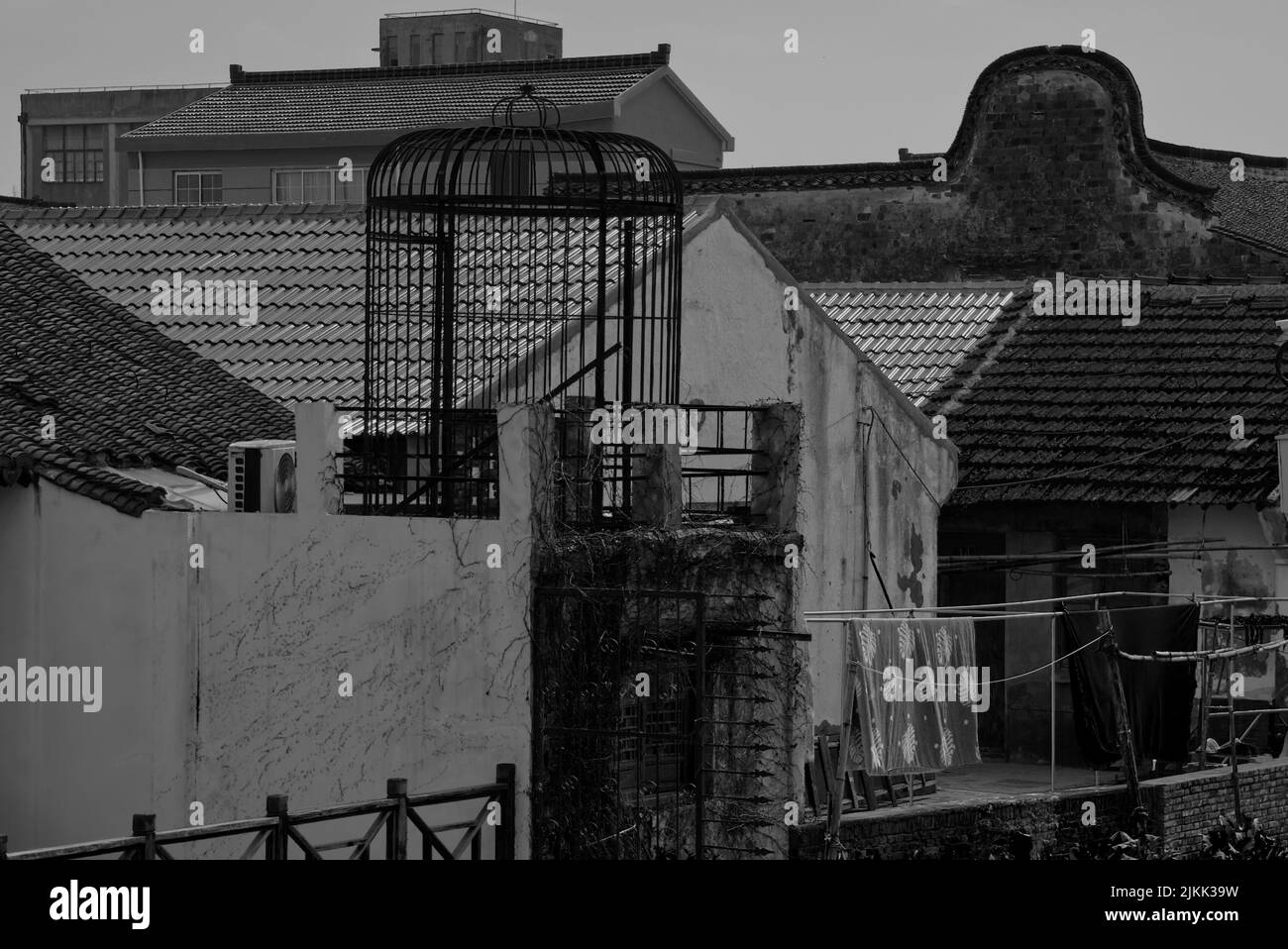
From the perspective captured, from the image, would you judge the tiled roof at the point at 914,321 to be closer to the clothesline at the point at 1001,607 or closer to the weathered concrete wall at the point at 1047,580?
the weathered concrete wall at the point at 1047,580

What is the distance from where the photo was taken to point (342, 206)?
27734 mm

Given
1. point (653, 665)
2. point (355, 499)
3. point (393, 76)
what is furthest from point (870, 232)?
point (393, 76)

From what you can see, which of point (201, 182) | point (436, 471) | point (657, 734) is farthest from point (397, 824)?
point (201, 182)

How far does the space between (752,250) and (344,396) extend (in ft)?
14.8

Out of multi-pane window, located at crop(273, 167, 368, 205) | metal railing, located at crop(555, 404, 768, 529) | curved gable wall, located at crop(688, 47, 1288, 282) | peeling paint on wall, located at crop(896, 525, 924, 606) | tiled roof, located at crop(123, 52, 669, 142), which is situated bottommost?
peeling paint on wall, located at crop(896, 525, 924, 606)

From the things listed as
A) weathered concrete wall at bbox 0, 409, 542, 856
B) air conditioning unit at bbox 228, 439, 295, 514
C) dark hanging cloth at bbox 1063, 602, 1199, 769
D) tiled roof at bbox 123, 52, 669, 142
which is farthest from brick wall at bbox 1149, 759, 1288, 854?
tiled roof at bbox 123, 52, 669, 142

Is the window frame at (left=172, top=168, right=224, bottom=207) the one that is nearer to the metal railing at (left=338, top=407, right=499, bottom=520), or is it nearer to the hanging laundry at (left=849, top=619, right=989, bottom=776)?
the hanging laundry at (left=849, top=619, right=989, bottom=776)

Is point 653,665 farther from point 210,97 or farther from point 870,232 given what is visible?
point 210,97

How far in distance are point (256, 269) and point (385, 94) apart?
3181cm

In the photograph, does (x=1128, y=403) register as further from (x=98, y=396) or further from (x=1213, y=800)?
(x=98, y=396)

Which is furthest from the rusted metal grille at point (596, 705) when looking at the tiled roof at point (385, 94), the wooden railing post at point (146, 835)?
the tiled roof at point (385, 94)

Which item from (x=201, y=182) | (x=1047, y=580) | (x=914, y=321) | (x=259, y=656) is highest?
(x=201, y=182)

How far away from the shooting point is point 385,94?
57594 mm

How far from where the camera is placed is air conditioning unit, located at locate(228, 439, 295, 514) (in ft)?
58.5
